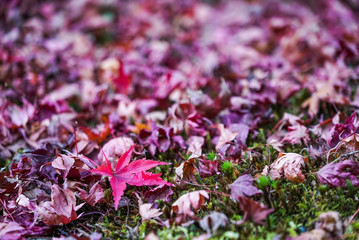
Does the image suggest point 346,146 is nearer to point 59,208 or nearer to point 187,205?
point 187,205

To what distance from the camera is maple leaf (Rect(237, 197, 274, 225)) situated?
127 cm

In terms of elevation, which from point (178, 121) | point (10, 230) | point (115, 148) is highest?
point (178, 121)

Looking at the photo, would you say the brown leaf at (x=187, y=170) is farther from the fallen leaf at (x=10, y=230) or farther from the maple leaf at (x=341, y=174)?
the fallen leaf at (x=10, y=230)

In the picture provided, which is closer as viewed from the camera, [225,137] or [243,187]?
[243,187]

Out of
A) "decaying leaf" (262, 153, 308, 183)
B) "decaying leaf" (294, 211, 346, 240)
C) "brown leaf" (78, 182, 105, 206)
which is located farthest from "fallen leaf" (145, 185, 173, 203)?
"decaying leaf" (294, 211, 346, 240)

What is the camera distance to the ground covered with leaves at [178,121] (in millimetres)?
1400

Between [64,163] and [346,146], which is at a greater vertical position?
[346,146]

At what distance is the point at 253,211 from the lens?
4.20 ft

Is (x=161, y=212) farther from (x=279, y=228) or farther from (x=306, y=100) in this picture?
(x=306, y=100)

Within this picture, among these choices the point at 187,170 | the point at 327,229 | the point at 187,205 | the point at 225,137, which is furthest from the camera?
the point at 225,137

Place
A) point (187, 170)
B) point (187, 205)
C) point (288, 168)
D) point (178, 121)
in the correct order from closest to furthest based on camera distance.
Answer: point (187, 205), point (288, 168), point (187, 170), point (178, 121)

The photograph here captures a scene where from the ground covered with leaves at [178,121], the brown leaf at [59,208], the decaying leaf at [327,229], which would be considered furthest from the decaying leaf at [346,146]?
the brown leaf at [59,208]

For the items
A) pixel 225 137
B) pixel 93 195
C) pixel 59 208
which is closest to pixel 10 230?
→ pixel 59 208

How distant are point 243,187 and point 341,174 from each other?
486 mm
